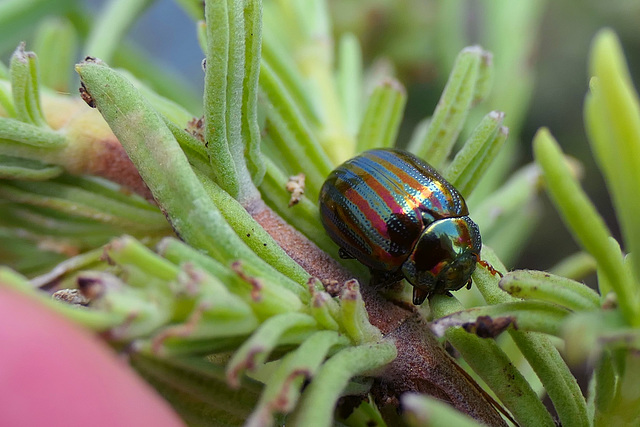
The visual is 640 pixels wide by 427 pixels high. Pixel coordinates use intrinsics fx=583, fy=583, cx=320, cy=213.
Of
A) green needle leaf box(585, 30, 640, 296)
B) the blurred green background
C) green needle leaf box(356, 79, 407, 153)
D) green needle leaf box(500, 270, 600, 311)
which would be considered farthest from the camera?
the blurred green background

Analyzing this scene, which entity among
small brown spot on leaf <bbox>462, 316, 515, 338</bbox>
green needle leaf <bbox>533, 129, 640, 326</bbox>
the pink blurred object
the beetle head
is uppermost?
green needle leaf <bbox>533, 129, 640, 326</bbox>

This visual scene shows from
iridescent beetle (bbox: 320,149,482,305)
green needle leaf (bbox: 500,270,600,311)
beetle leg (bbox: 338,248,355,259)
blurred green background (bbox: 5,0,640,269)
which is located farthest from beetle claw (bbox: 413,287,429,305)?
blurred green background (bbox: 5,0,640,269)

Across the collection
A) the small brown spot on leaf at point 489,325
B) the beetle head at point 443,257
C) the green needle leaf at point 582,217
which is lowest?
the beetle head at point 443,257

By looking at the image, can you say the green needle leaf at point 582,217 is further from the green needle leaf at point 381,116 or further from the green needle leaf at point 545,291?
the green needle leaf at point 381,116

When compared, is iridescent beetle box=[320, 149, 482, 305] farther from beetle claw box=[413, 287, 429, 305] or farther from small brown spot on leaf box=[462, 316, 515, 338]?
small brown spot on leaf box=[462, 316, 515, 338]

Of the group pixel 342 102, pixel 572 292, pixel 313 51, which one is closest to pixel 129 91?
pixel 572 292

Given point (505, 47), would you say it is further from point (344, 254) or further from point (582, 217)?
point (582, 217)

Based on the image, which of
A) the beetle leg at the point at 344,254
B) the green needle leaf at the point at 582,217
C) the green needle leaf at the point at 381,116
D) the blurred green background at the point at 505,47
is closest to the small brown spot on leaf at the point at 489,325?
the green needle leaf at the point at 582,217

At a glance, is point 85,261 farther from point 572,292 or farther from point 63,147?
point 572,292
